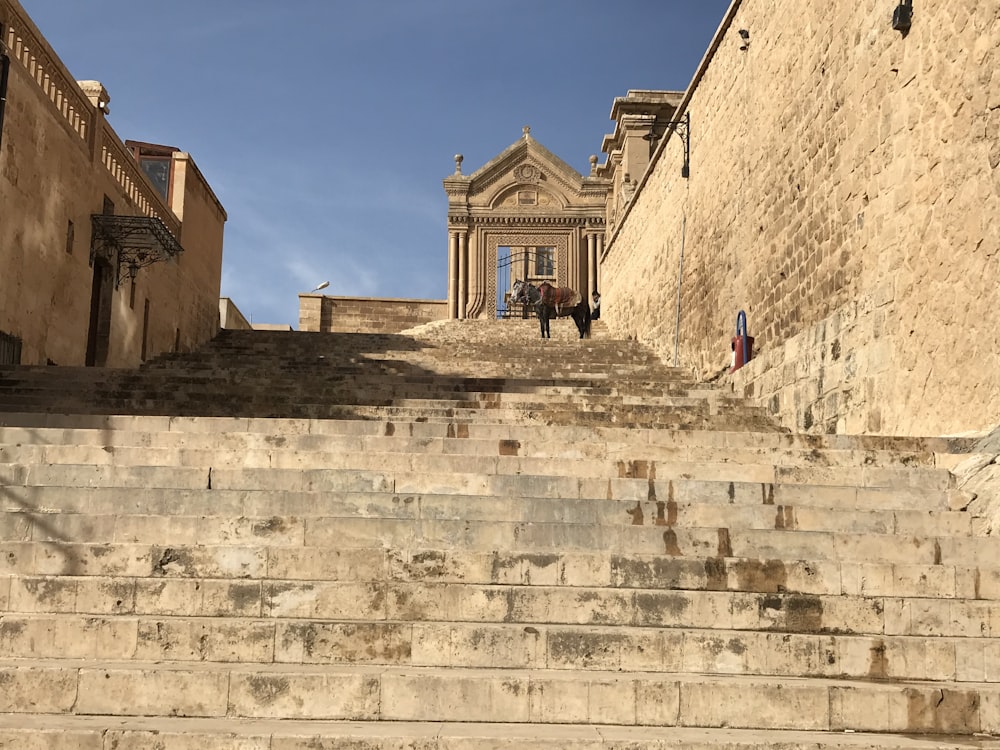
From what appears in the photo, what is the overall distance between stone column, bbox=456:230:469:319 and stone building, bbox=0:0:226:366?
12.8 meters

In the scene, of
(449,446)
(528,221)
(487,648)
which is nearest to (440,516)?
(487,648)

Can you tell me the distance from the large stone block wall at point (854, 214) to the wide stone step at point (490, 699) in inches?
119

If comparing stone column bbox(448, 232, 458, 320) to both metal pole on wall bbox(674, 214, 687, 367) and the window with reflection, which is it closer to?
the window with reflection

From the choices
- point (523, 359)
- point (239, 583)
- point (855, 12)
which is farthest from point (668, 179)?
point (239, 583)

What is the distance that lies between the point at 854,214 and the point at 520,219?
73.0 ft

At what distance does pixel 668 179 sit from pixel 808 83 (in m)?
6.61

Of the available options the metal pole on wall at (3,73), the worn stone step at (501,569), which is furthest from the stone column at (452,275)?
the worn stone step at (501,569)

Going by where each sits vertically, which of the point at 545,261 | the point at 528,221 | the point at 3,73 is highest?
the point at 528,221

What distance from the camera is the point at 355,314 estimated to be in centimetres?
2859

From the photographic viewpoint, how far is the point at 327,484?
19.4 ft

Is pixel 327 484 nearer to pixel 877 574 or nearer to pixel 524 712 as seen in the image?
pixel 524 712

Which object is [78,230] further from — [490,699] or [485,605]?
[490,699]

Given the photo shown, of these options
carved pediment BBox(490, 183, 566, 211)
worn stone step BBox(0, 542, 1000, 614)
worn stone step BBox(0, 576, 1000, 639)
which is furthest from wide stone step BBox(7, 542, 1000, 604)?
carved pediment BBox(490, 183, 566, 211)

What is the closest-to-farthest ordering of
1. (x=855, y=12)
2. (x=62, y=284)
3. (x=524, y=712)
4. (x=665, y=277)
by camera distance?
(x=524, y=712) → (x=855, y=12) → (x=62, y=284) → (x=665, y=277)
